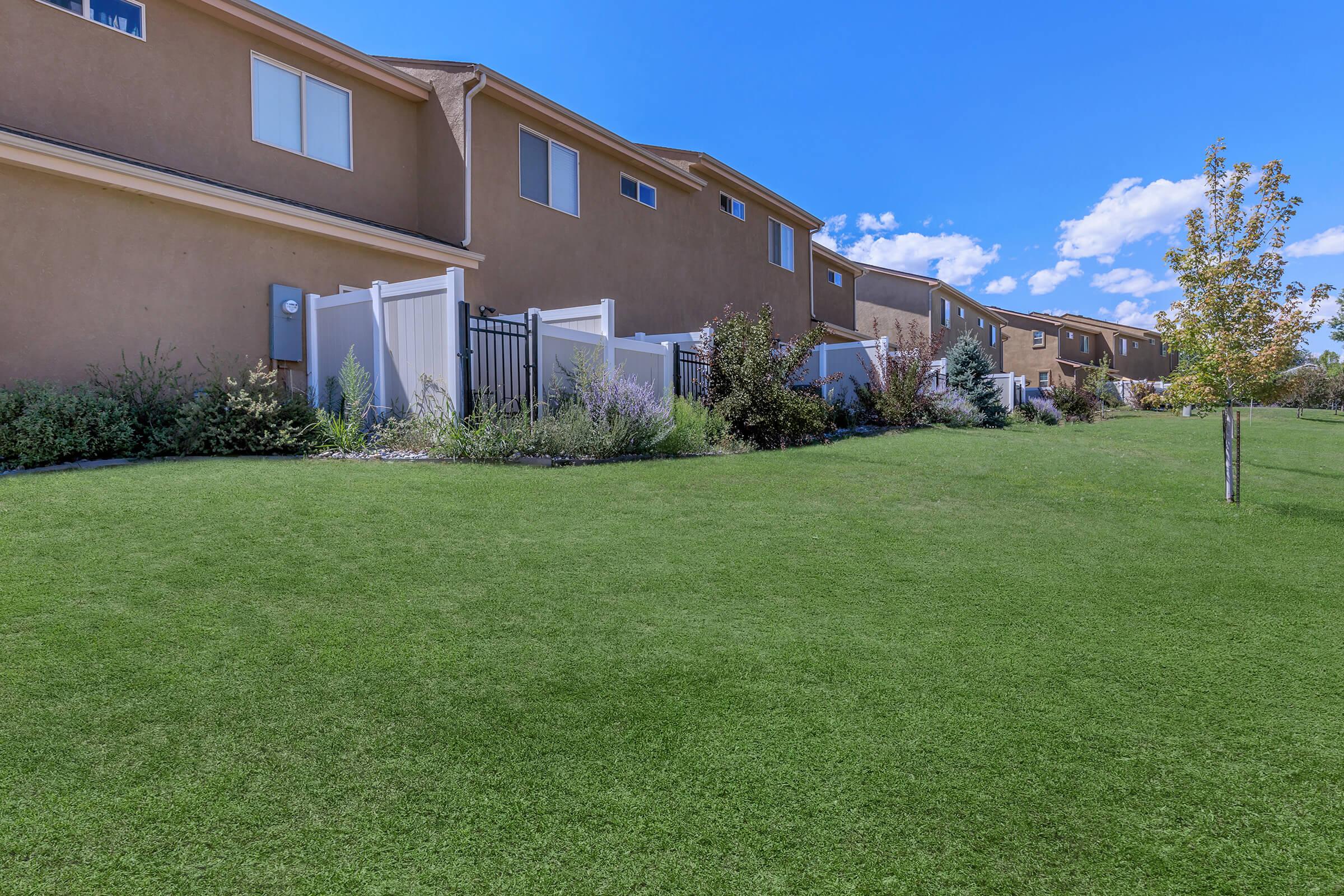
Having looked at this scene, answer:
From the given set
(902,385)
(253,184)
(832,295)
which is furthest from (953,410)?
(253,184)

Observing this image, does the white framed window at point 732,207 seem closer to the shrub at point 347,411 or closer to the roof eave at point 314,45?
the roof eave at point 314,45

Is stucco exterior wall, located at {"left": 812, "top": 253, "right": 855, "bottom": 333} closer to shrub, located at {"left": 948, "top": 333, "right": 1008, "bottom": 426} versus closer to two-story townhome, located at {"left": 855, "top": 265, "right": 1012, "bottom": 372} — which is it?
two-story townhome, located at {"left": 855, "top": 265, "right": 1012, "bottom": 372}

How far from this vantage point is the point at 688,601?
437 cm

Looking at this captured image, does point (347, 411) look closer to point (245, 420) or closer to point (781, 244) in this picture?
point (245, 420)

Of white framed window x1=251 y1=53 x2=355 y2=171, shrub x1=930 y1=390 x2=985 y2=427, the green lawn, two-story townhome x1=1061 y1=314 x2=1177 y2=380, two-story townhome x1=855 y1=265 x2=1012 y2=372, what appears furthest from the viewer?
two-story townhome x1=1061 y1=314 x2=1177 y2=380

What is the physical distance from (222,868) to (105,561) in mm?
3397

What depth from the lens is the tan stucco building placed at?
9219 millimetres

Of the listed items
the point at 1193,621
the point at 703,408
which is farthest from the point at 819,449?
the point at 1193,621

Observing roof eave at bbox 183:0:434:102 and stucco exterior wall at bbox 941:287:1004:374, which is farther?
stucco exterior wall at bbox 941:287:1004:374

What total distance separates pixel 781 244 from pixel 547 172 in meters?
11.0

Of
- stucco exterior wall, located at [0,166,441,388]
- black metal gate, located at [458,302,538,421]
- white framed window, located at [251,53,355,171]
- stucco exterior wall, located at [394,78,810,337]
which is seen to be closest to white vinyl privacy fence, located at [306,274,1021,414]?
black metal gate, located at [458,302,538,421]

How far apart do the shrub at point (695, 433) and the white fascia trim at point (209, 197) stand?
497 cm

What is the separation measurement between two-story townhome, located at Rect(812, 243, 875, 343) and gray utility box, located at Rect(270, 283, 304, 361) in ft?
60.4

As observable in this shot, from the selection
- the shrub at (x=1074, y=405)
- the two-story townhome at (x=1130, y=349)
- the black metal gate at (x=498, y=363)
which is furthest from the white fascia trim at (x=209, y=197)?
the two-story townhome at (x=1130, y=349)
